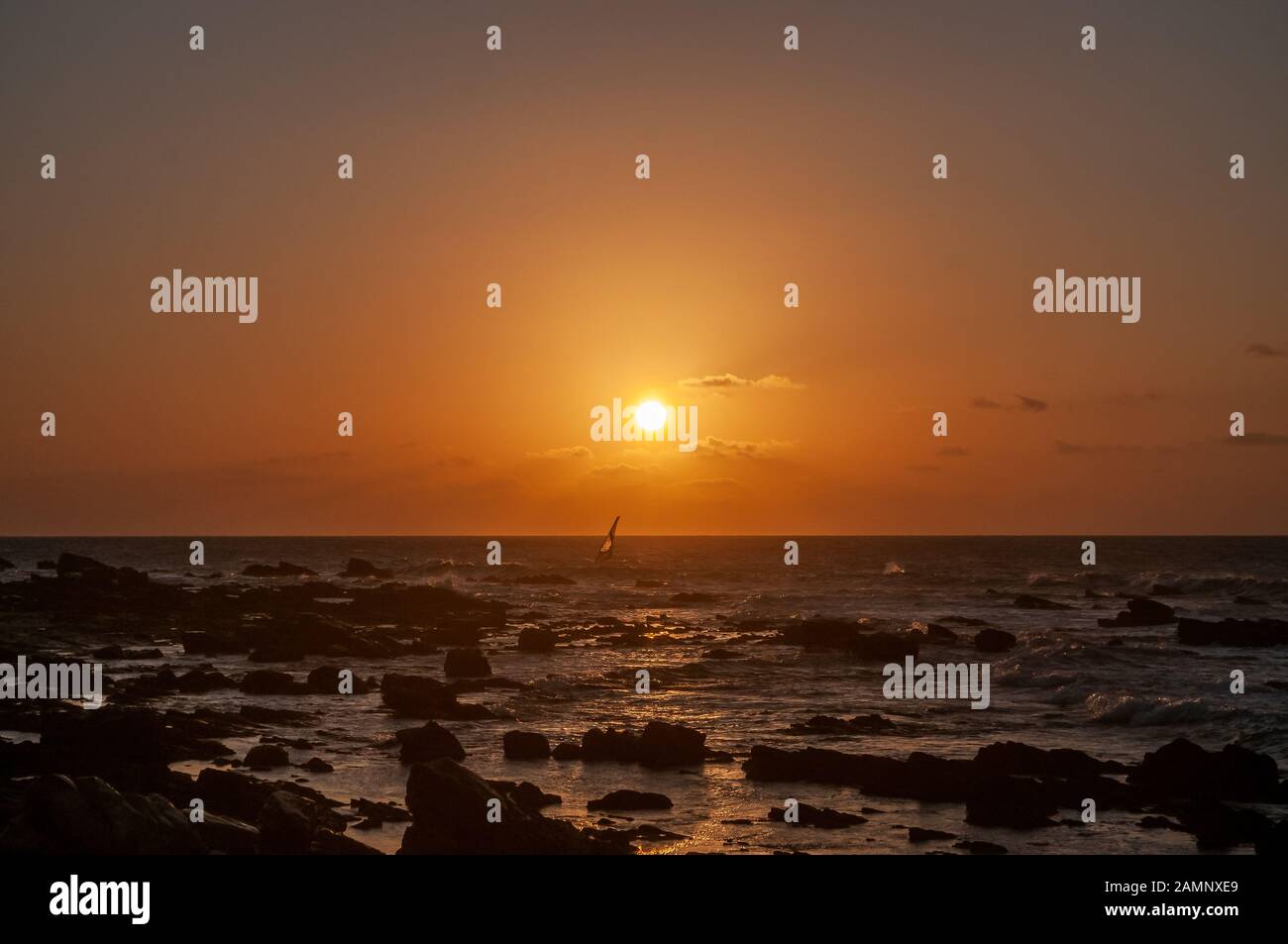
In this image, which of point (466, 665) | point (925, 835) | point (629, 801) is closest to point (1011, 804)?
point (925, 835)

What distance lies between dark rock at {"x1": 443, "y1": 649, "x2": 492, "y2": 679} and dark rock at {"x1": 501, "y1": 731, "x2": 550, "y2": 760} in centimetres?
1617

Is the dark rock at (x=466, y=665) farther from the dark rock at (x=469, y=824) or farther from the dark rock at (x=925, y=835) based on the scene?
the dark rock at (x=469, y=824)

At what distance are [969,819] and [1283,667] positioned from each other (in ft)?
114

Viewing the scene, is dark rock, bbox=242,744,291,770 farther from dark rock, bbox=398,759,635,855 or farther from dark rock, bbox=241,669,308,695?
dark rock, bbox=241,669,308,695

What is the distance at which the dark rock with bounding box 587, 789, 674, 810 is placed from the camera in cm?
2300

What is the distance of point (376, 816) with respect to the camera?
2072 centimetres

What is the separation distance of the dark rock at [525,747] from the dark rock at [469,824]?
9561 millimetres

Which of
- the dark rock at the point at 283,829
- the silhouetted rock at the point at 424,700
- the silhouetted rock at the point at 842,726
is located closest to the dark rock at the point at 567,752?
the silhouetted rock at the point at 424,700

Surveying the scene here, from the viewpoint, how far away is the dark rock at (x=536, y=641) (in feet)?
186

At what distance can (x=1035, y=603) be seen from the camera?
86000 millimetres

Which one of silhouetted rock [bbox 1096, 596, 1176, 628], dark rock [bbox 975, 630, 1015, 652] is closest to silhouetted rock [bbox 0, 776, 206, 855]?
dark rock [bbox 975, 630, 1015, 652]

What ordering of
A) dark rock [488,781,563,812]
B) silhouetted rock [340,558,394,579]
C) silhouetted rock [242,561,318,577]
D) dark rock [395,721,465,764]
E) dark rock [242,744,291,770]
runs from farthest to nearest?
1. silhouetted rock [340,558,394,579]
2. silhouetted rock [242,561,318,577]
3. dark rock [395,721,465,764]
4. dark rock [242,744,291,770]
5. dark rock [488,781,563,812]
